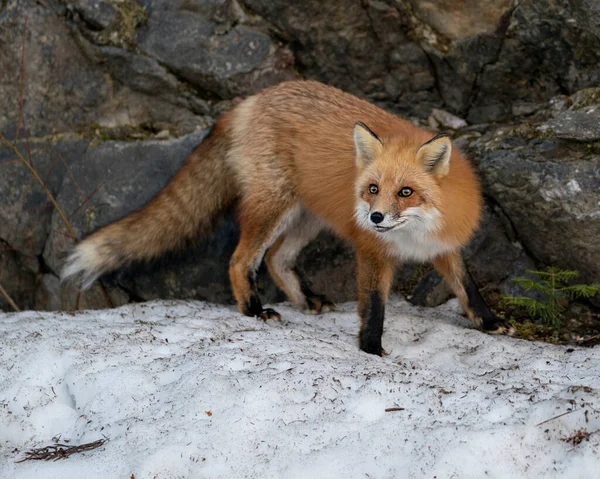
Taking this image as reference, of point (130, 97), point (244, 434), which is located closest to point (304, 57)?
point (130, 97)

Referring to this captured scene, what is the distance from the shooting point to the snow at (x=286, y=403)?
88.1 inches

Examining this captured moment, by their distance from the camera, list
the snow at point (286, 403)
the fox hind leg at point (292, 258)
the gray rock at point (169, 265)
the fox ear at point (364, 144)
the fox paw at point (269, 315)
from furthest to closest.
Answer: the gray rock at point (169, 265) → the fox hind leg at point (292, 258) → the fox paw at point (269, 315) → the fox ear at point (364, 144) → the snow at point (286, 403)

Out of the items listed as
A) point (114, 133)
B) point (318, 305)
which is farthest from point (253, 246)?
point (114, 133)

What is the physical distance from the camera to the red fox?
328 centimetres

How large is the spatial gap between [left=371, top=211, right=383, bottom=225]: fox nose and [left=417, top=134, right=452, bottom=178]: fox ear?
1.36 ft

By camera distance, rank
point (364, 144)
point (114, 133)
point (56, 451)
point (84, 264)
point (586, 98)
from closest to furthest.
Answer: point (56, 451) < point (364, 144) < point (586, 98) < point (84, 264) < point (114, 133)

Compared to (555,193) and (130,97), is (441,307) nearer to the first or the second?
(555,193)

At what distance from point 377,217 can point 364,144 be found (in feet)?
1.72

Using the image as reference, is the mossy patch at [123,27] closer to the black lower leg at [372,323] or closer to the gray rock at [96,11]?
the gray rock at [96,11]

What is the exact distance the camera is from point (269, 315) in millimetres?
4070

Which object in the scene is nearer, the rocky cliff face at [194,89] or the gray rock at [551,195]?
the gray rock at [551,195]

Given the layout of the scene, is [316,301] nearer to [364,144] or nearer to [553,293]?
[364,144]

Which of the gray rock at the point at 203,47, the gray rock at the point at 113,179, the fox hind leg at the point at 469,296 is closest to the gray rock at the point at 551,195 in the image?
the fox hind leg at the point at 469,296

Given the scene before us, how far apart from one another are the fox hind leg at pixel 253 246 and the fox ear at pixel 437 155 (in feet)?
3.64
